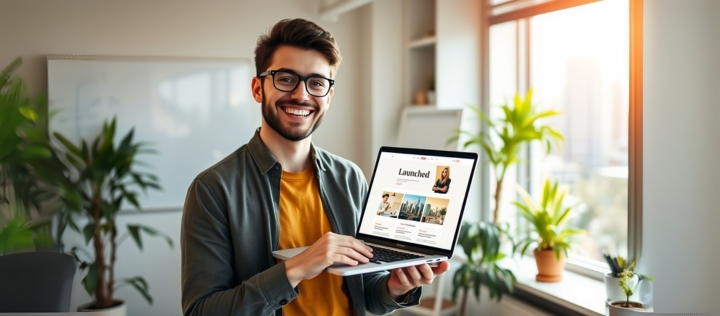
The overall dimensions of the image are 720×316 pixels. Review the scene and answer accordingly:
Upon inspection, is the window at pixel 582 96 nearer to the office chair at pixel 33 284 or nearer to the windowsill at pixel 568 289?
the windowsill at pixel 568 289

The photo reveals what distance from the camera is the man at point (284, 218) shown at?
1.48 meters

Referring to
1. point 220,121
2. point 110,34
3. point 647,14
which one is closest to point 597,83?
point 647,14

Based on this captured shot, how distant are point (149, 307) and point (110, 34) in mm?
1669

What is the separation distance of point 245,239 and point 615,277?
2.00 meters

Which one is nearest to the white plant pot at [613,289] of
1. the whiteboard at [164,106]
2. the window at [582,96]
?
the window at [582,96]

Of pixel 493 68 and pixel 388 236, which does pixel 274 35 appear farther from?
pixel 493 68

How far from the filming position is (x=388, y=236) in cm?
173

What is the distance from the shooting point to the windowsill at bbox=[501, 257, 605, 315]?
3.18 m

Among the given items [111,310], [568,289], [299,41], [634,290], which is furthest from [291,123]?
[111,310]

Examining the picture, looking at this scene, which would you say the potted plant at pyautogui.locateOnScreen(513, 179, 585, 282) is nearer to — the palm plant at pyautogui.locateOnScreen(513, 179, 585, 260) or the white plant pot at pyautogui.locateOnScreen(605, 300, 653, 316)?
the palm plant at pyautogui.locateOnScreen(513, 179, 585, 260)

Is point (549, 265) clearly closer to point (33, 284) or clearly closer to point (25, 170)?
point (33, 284)

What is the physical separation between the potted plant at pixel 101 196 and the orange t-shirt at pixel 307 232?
2430mm

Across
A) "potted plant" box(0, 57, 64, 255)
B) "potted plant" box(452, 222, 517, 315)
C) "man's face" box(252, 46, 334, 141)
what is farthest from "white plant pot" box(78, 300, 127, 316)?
"man's face" box(252, 46, 334, 141)

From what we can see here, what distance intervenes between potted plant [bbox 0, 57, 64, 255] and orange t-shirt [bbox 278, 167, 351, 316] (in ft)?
8.04
